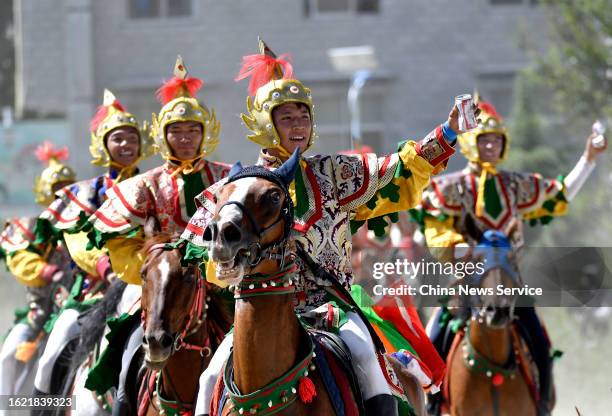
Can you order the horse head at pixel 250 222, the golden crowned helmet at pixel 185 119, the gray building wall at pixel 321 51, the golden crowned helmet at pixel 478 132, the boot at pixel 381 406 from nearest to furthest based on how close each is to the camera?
the horse head at pixel 250 222
the boot at pixel 381 406
the golden crowned helmet at pixel 185 119
the golden crowned helmet at pixel 478 132
the gray building wall at pixel 321 51

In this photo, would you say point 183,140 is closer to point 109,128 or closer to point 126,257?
point 126,257

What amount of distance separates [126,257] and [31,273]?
140 inches

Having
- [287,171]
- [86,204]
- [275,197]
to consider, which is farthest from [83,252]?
[275,197]

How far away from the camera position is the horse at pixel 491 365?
29.5 ft

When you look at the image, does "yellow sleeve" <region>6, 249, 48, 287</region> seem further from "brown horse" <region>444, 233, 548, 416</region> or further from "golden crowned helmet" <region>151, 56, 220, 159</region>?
"brown horse" <region>444, 233, 548, 416</region>

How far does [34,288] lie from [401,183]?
5.50 meters

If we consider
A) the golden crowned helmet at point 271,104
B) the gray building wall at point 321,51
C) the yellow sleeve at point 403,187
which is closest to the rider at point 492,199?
the yellow sleeve at point 403,187

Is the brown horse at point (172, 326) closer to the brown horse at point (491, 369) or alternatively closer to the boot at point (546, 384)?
the brown horse at point (491, 369)

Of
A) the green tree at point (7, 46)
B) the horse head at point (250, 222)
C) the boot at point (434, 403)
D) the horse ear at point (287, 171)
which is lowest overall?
the boot at point (434, 403)

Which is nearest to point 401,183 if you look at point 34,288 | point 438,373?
point 438,373

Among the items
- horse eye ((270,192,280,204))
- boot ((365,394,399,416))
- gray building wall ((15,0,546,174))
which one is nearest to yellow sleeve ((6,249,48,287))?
boot ((365,394,399,416))

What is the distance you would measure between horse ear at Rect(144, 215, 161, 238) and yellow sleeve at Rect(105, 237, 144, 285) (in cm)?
36

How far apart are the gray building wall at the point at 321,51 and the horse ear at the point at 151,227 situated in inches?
697

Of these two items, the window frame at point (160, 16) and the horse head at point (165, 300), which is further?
the window frame at point (160, 16)
